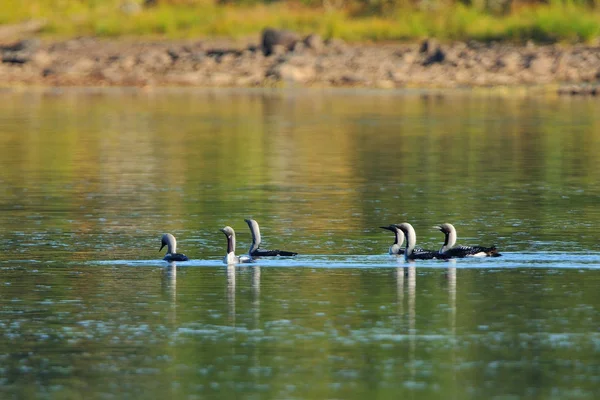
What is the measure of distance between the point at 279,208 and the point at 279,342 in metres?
10.9

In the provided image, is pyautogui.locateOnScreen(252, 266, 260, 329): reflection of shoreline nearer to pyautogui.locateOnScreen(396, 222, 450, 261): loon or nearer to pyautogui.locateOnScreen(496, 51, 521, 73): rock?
pyautogui.locateOnScreen(396, 222, 450, 261): loon

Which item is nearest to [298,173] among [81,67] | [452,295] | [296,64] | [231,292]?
[231,292]

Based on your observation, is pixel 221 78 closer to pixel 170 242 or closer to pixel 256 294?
pixel 170 242

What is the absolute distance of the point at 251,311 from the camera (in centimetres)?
1506

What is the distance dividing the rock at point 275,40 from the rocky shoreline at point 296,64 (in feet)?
0.21

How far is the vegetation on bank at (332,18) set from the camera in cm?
6431

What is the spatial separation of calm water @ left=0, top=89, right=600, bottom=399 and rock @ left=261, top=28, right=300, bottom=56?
2400cm

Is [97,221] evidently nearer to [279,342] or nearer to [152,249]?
[152,249]

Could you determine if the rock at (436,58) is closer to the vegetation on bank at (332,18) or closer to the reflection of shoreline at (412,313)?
the vegetation on bank at (332,18)

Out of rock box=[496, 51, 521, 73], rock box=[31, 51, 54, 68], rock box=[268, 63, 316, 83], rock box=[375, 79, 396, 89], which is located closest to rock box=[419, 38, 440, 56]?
rock box=[375, 79, 396, 89]

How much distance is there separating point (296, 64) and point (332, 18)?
210 inches

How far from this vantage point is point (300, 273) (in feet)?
57.4

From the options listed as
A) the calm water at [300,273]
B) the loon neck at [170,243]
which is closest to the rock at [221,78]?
the calm water at [300,273]

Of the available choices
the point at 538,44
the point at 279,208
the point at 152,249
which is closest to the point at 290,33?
the point at 538,44
